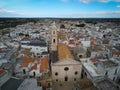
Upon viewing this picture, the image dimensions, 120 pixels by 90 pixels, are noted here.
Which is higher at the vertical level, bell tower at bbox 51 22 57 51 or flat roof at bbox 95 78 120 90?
bell tower at bbox 51 22 57 51

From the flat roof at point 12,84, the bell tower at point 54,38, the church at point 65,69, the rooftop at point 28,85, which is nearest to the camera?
the flat roof at point 12,84

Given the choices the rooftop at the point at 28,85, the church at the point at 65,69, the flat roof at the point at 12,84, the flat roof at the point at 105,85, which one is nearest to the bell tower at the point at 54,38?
the church at the point at 65,69

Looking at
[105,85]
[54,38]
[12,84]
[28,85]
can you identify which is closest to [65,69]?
[105,85]

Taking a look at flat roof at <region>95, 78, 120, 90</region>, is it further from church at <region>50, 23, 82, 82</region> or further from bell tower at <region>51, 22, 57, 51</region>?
bell tower at <region>51, 22, 57, 51</region>

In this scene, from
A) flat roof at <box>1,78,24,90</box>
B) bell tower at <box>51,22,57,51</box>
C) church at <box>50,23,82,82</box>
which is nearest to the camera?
flat roof at <box>1,78,24,90</box>

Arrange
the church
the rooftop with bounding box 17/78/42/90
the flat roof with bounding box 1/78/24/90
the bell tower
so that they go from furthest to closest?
the bell tower
the church
the rooftop with bounding box 17/78/42/90
the flat roof with bounding box 1/78/24/90

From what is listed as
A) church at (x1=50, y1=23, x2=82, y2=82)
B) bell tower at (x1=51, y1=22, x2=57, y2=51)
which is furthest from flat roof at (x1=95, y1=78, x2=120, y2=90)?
bell tower at (x1=51, y1=22, x2=57, y2=51)

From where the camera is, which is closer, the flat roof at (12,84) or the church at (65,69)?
the flat roof at (12,84)

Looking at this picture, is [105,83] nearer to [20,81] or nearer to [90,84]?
[90,84]

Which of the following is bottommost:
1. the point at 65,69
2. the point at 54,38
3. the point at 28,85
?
the point at 65,69

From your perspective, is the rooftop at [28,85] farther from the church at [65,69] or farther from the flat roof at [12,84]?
the church at [65,69]

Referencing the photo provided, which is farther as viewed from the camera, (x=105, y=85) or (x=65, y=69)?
(x=65, y=69)

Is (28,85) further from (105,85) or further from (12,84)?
(105,85)
